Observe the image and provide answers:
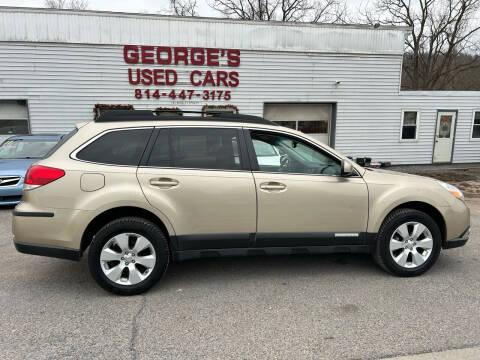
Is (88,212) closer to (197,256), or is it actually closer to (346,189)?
(197,256)

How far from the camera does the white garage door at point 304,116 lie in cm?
1314

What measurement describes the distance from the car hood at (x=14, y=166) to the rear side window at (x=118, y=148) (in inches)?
165

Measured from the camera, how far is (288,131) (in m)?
3.82

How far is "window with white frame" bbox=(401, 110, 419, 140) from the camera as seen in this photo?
1380 cm

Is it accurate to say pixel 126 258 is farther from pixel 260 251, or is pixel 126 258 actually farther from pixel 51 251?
pixel 260 251

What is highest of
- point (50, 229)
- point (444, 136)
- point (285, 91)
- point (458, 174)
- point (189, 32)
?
point (189, 32)

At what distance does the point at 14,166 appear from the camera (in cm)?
692

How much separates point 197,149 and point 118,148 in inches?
29.9

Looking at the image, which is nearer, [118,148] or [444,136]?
[118,148]

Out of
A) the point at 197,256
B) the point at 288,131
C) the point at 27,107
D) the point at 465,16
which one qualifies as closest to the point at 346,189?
the point at 288,131

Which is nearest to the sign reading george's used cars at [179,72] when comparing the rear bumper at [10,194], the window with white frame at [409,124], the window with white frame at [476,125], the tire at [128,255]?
the rear bumper at [10,194]

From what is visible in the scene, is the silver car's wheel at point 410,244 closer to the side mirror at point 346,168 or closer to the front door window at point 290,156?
the side mirror at point 346,168

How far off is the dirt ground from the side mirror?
677cm

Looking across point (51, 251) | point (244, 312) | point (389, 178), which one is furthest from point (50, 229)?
point (389, 178)
